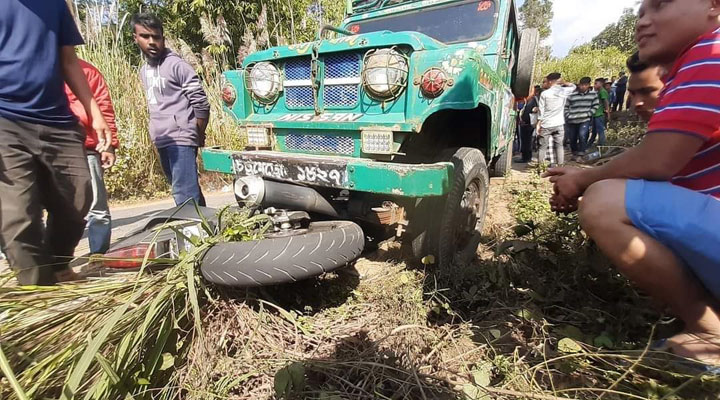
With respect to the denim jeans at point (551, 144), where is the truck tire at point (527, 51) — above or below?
above

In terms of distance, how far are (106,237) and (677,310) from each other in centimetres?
353

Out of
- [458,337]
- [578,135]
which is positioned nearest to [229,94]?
[458,337]

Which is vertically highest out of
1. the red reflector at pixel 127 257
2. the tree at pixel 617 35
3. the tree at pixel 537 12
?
the tree at pixel 537 12

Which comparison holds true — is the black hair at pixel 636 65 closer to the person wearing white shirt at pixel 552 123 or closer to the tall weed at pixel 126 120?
the person wearing white shirt at pixel 552 123

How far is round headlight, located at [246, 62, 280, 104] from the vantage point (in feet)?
8.96

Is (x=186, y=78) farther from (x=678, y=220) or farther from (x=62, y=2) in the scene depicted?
(x=678, y=220)

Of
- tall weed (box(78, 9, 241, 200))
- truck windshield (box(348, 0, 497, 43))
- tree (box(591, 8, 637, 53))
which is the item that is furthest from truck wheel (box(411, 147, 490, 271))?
tree (box(591, 8, 637, 53))

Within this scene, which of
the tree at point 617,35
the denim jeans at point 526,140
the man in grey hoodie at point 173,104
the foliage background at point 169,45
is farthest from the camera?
the tree at point 617,35

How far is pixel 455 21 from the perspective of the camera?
10.9 feet

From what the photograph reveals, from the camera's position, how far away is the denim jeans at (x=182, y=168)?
2.98 metres

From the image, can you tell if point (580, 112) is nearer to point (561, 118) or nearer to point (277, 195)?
point (561, 118)

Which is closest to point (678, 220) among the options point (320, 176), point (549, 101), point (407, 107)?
point (407, 107)

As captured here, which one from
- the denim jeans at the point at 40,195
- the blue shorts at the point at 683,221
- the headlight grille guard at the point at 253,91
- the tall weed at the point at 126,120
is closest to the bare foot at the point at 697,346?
the blue shorts at the point at 683,221

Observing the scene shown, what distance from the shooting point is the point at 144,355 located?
4.52 feet
